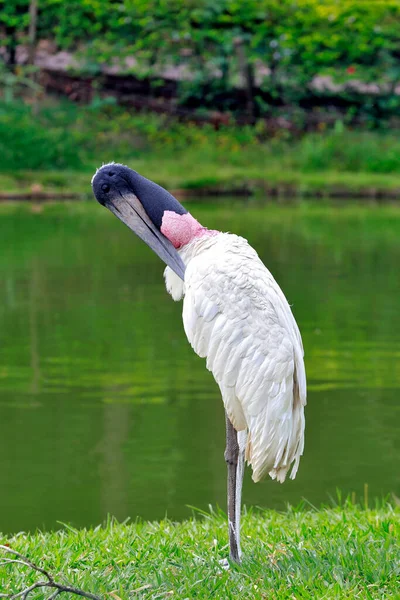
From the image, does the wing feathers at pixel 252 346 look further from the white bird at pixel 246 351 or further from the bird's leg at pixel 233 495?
the bird's leg at pixel 233 495

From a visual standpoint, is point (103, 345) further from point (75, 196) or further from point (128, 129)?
point (128, 129)

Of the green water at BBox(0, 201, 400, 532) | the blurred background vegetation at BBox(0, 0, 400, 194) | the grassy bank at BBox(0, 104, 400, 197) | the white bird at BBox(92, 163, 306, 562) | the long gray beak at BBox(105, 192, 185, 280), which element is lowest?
the green water at BBox(0, 201, 400, 532)

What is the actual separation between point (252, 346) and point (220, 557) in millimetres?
695

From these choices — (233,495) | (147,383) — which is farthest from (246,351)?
(147,383)

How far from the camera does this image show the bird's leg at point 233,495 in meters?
3.25

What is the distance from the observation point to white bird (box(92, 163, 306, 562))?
310cm

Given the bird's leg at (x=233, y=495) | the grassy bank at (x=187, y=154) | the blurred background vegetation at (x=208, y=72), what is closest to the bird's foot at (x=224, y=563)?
the bird's leg at (x=233, y=495)

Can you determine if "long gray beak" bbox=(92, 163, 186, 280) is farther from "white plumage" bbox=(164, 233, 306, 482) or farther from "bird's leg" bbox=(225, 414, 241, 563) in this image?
"bird's leg" bbox=(225, 414, 241, 563)

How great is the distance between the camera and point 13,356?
7562 mm

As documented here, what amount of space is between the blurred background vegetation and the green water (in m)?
6.65


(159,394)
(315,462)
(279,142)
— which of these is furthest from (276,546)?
(279,142)

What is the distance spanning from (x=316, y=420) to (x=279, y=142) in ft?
45.3

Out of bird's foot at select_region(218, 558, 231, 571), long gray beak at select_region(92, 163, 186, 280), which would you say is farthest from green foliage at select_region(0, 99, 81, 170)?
bird's foot at select_region(218, 558, 231, 571)

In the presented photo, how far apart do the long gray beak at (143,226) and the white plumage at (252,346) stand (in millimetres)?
174
